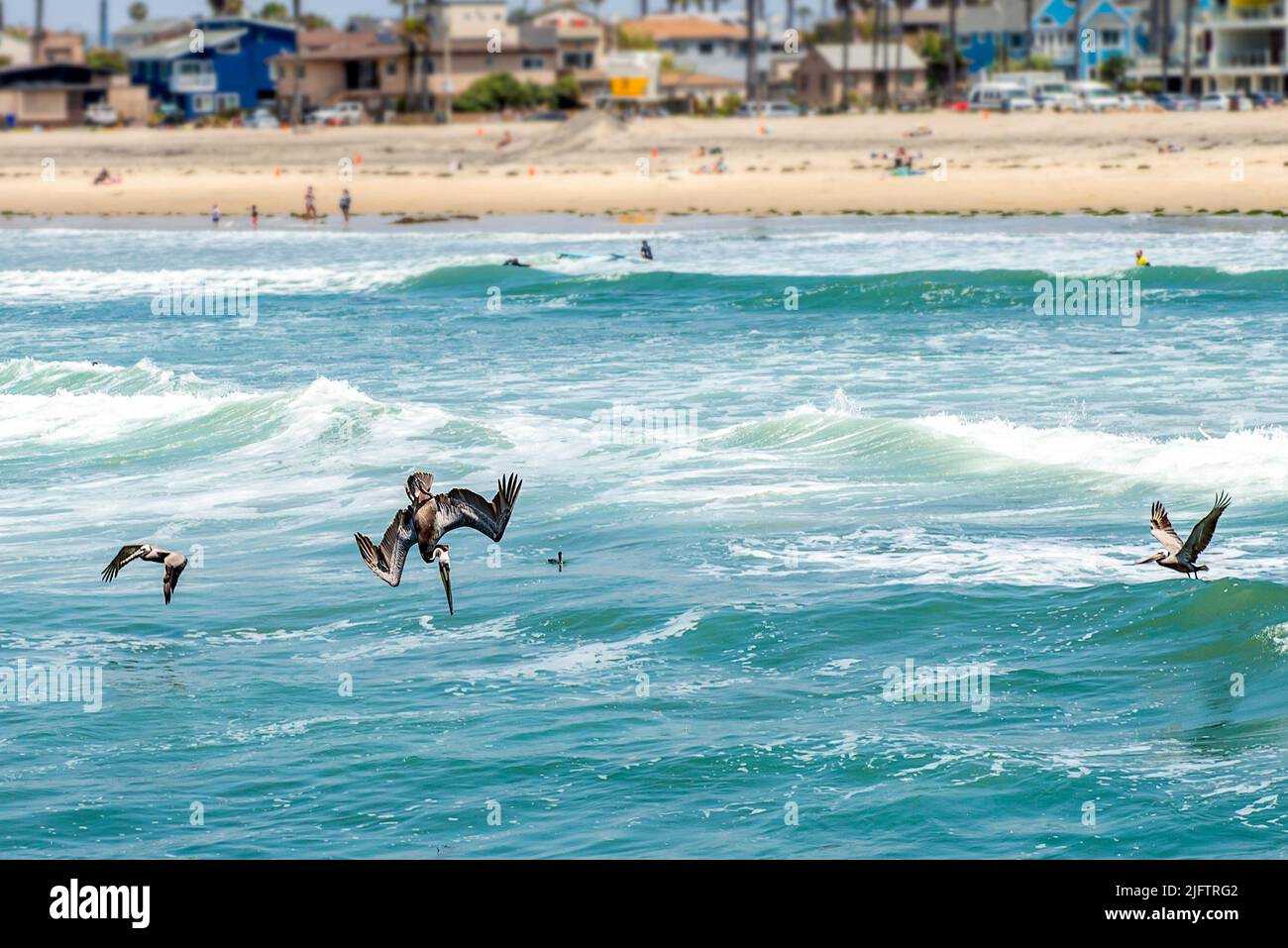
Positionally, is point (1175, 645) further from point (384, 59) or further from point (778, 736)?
point (384, 59)

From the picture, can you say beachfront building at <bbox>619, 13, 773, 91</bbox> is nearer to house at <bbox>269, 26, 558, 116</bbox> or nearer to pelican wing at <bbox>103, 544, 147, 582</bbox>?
house at <bbox>269, 26, 558, 116</bbox>

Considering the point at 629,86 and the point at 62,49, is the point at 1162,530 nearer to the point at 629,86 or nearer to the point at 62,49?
the point at 629,86

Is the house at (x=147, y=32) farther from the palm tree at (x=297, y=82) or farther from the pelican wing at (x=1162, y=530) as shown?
the pelican wing at (x=1162, y=530)

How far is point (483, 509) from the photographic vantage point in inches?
517

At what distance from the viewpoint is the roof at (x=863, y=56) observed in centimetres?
13262

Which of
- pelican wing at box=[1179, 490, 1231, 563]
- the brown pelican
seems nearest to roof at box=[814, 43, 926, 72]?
pelican wing at box=[1179, 490, 1231, 563]

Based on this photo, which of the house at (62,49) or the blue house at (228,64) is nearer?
the blue house at (228,64)

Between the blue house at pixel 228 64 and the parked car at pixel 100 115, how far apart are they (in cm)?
731

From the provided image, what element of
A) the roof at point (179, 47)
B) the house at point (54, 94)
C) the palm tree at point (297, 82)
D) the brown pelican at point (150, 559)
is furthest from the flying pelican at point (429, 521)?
the roof at point (179, 47)

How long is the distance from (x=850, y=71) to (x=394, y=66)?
3409cm

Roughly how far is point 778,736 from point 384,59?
107 meters

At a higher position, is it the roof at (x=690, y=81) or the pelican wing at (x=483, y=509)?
the roof at (x=690, y=81)

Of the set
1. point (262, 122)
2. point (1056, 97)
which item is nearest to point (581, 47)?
point (262, 122)

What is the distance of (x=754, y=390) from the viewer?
31031 millimetres
